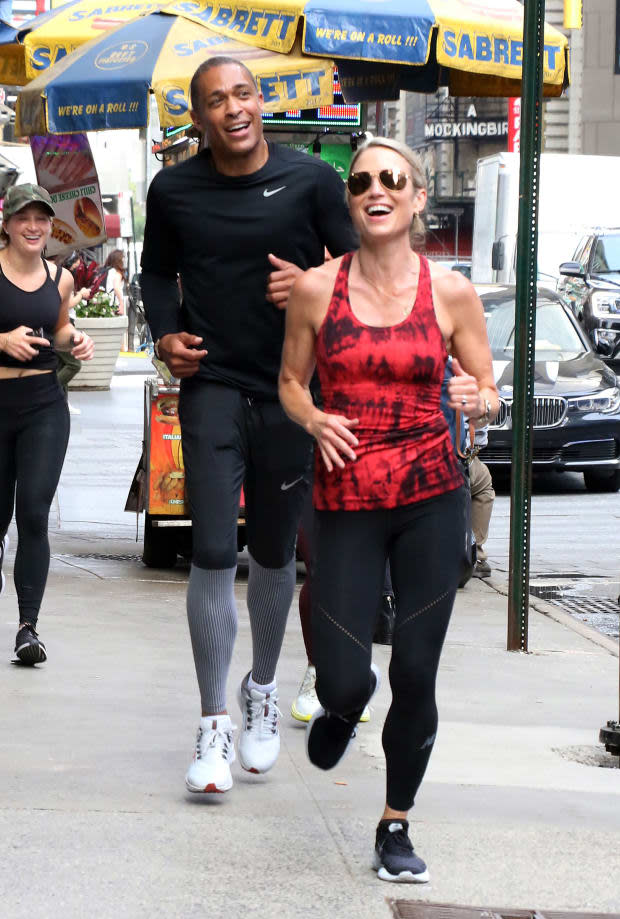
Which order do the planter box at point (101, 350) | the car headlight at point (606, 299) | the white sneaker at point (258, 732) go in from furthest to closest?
1. the car headlight at point (606, 299)
2. the planter box at point (101, 350)
3. the white sneaker at point (258, 732)

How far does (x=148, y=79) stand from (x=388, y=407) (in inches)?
211

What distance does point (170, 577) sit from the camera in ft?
30.9

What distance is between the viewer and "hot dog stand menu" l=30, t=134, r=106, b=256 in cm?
1106

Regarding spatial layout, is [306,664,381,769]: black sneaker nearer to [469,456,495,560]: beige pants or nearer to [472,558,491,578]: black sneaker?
[469,456,495,560]: beige pants

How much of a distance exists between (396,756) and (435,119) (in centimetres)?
6311

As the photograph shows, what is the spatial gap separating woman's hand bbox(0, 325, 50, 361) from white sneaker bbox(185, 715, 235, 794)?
7.71 feet

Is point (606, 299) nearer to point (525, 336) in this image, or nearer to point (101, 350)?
point (101, 350)

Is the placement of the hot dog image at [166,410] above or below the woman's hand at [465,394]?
below

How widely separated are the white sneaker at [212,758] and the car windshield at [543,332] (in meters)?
10.2

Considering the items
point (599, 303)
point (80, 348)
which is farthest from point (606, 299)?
point (80, 348)

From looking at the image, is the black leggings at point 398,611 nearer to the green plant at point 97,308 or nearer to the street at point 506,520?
the street at point 506,520

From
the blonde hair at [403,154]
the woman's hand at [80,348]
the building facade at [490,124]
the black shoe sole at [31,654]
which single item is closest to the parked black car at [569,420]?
the woman's hand at [80,348]

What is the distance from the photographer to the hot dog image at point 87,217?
11.0 m

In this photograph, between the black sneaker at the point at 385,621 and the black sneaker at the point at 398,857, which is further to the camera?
the black sneaker at the point at 385,621
